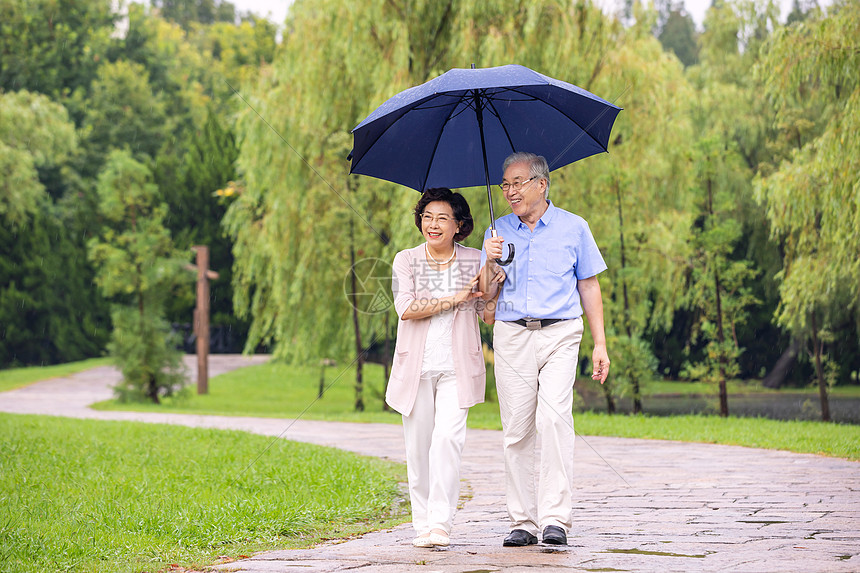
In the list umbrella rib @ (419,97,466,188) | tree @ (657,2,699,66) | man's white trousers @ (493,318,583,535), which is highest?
tree @ (657,2,699,66)

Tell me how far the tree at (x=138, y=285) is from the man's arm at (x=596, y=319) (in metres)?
15.9

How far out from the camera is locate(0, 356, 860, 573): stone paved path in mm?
3734

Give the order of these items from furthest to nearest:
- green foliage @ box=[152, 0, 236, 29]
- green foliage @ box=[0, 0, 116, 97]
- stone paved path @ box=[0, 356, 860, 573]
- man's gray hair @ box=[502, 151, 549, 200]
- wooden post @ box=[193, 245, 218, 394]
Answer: green foliage @ box=[152, 0, 236, 29]
green foliage @ box=[0, 0, 116, 97]
wooden post @ box=[193, 245, 218, 394]
man's gray hair @ box=[502, 151, 549, 200]
stone paved path @ box=[0, 356, 860, 573]

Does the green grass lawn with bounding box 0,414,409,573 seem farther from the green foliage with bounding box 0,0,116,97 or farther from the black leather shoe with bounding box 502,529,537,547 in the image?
the green foliage with bounding box 0,0,116,97

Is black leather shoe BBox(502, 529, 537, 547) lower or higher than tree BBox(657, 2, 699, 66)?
lower

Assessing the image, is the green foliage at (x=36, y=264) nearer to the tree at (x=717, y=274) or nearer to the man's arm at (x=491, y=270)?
the tree at (x=717, y=274)

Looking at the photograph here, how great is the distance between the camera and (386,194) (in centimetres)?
1570

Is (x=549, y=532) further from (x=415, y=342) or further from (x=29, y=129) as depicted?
(x=29, y=129)

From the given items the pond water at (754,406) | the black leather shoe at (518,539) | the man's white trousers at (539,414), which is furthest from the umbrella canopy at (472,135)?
the pond water at (754,406)

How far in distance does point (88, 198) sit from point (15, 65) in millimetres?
7985

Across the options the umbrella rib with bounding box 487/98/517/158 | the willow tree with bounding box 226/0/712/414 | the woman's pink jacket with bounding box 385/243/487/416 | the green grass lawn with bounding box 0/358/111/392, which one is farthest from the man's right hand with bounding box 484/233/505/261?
the green grass lawn with bounding box 0/358/111/392

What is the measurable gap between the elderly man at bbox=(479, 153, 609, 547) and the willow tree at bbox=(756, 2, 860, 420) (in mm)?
7502

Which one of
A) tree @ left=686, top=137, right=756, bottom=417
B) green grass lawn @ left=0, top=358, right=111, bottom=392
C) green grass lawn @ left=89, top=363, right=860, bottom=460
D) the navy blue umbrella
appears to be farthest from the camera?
green grass lawn @ left=0, top=358, right=111, bottom=392

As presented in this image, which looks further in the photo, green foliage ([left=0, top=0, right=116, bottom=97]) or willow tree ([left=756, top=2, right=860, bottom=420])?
green foliage ([left=0, top=0, right=116, bottom=97])
